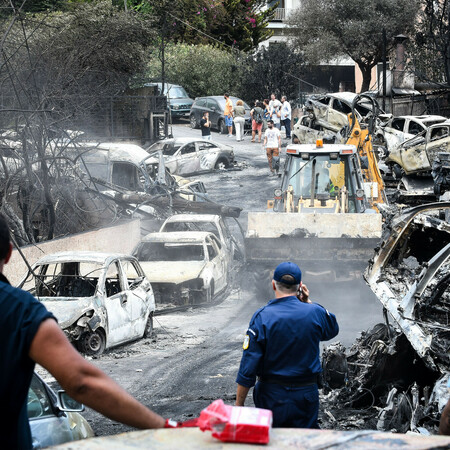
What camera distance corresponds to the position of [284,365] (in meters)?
4.71

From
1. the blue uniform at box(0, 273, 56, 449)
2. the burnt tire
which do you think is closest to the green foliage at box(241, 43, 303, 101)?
the burnt tire

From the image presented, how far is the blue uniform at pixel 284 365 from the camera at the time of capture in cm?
466

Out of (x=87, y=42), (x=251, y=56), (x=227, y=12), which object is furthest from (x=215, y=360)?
(x=227, y=12)

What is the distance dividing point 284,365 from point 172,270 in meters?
9.13

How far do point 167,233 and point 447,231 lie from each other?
832 centimetres

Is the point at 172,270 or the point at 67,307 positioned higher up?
the point at 67,307

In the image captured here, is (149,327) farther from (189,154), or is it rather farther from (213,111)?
(213,111)

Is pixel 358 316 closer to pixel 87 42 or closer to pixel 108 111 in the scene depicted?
pixel 87 42

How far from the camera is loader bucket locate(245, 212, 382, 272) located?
43.8ft

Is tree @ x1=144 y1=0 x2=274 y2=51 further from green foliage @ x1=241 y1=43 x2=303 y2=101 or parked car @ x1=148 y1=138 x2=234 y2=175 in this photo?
parked car @ x1=148 y1=138 x2=234 y2=175

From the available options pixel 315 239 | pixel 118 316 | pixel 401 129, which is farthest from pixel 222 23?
pixel 118 316

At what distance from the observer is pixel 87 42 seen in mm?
23500

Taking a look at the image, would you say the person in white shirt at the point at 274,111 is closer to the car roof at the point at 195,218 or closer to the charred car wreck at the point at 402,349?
the car roof at the point at 195,218

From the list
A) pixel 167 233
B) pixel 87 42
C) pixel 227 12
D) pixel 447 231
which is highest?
pixel 227 12
